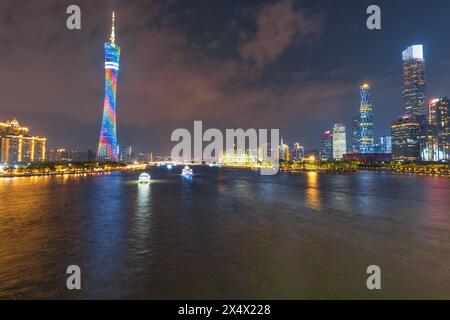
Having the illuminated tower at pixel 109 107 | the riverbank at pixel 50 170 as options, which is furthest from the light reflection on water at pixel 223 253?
the illuminated tower at pixel 109 107

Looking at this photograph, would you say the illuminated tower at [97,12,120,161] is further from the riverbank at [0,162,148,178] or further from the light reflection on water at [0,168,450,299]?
the light reflection on water at [0,168,450,299]

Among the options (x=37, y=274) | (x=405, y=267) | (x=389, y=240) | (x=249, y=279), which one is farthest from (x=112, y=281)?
(x=389, y=240)

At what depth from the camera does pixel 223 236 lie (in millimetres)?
22750

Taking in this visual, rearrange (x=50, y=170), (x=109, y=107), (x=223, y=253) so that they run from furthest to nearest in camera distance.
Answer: (x=109, y=107) < (x=50, y=170) < (x=223, y=253)

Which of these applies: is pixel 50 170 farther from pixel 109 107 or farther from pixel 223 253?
pixel 223 253

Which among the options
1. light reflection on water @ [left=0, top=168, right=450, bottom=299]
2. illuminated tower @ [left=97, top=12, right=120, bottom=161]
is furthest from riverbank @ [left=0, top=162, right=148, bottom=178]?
light reflection on water @ [left=0, top=168, right=450, bottom=299]

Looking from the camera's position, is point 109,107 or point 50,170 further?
point 109,107

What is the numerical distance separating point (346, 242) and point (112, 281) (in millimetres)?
14916

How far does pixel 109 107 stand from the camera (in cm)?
17525

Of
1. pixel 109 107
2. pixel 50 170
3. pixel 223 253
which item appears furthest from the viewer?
pixel 109 107

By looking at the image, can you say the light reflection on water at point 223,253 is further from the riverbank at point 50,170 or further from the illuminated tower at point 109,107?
the illuminated tower at point 109,107

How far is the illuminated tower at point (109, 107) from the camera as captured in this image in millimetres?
175500

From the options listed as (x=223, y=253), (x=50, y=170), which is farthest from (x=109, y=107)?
(x=223, y=253)
